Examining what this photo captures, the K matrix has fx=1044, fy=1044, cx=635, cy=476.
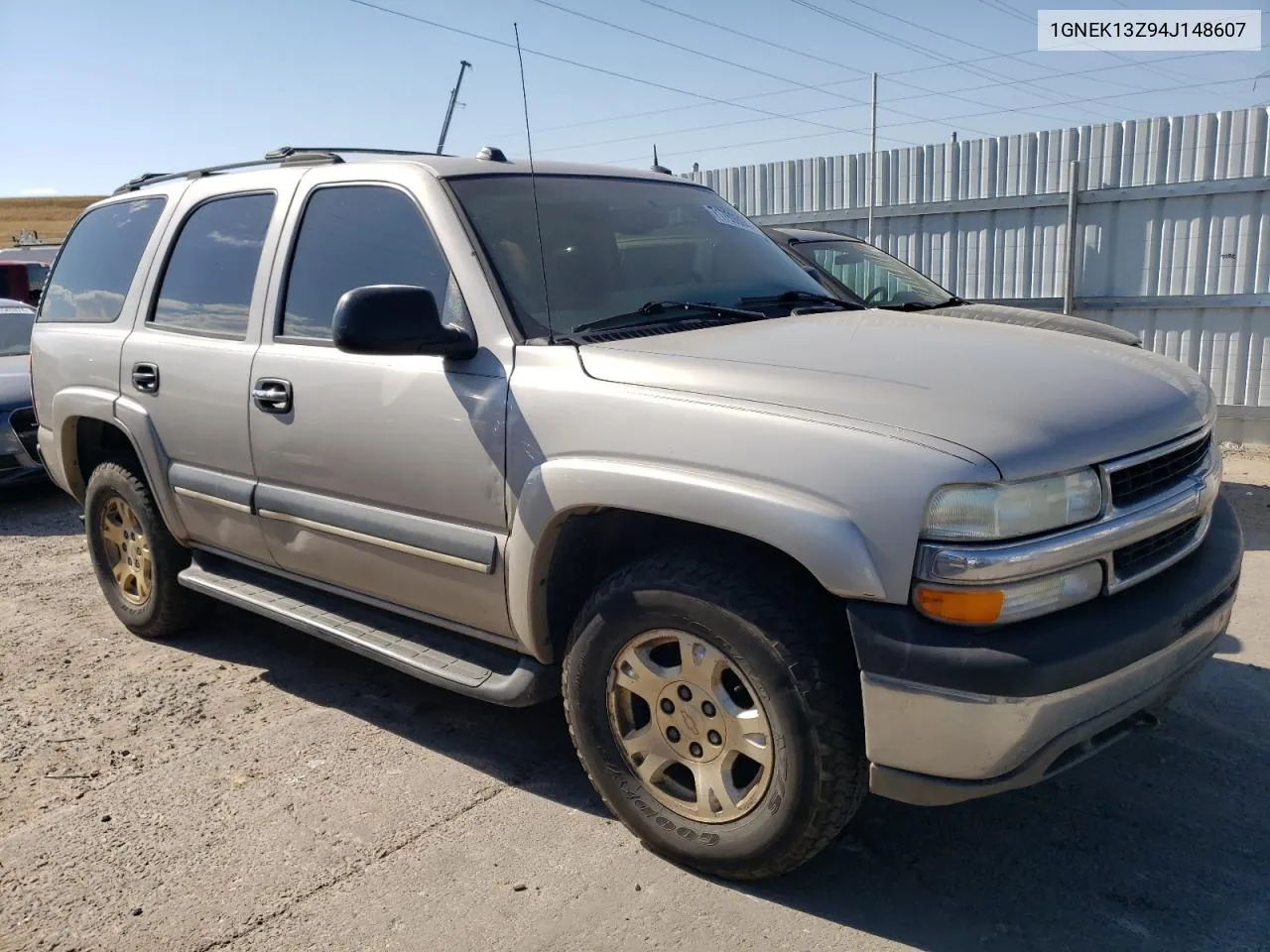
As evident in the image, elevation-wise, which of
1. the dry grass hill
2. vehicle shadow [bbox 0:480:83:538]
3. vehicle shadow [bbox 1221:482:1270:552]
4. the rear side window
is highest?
the dry grass hill

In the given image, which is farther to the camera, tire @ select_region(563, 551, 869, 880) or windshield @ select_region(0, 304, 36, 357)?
windshield @ select_region(0, 304, 36, 357)

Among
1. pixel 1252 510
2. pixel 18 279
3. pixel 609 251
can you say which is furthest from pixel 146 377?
pixel 18 279

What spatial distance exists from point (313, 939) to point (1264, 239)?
29.8ft

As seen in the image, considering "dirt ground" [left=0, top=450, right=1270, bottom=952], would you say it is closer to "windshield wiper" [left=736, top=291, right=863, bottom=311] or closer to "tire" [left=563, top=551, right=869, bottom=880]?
"tire" [left=563, top=551, right=869, bottom=880]

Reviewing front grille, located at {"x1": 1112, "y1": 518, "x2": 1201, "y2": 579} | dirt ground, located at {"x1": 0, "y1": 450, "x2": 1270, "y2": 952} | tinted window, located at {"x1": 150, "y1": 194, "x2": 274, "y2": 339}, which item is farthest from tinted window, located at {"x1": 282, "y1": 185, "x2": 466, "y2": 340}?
front grille, located at {"x1": 1112, "y1": 518, "x2": 1201, "y2": 579}

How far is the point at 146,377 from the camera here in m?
4.34

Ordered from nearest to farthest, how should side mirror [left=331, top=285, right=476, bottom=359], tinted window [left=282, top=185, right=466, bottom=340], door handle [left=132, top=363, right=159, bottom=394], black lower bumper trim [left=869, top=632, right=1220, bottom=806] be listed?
black lower bumper trim [left=869, top=632, right=1220, bottom=806]
side mirror [left=331, top=285, right=476, bottom=359]
tinted window [left=282, top=185, right=466, bottom=340]
door handle [left=132, top=363, right=159, bottom=394]

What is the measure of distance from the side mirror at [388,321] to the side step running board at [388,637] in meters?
1.01

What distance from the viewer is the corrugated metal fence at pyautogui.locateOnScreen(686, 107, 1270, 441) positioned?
8766mm

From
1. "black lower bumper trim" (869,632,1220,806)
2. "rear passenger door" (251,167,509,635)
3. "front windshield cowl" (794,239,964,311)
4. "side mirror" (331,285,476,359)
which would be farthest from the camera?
"front windshield cowl" (794,239,964,311)

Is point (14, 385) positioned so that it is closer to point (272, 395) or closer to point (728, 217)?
point (272, 395)

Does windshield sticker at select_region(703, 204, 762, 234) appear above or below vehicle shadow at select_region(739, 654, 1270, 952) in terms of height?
above

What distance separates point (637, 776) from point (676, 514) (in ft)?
2.72

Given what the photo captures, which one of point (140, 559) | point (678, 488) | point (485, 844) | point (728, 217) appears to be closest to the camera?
point (678, 488)
